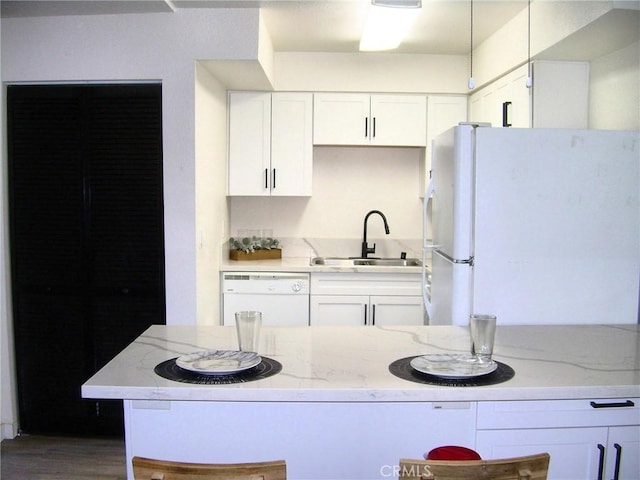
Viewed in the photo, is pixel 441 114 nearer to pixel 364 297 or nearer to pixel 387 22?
pixel 387 22

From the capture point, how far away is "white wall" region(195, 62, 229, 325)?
3248mm

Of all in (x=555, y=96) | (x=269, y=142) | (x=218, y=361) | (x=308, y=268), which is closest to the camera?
(x=218, y=361)

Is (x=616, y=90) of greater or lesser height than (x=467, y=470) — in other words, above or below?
above

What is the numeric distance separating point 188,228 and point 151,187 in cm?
31

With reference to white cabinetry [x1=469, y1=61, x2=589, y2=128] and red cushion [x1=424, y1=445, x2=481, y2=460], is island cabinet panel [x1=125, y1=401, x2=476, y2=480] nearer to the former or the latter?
red cushion [x1=424, y1=445, x2=481, y2=460]

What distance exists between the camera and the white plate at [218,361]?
1.59 m

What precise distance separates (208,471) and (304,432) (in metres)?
0.56

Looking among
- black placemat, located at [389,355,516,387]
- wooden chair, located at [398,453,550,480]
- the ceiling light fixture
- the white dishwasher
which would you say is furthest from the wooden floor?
the ceiling light fixture

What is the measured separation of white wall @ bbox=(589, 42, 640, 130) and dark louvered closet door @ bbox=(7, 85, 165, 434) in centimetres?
242

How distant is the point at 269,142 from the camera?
4.16m

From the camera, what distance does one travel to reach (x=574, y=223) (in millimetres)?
2408

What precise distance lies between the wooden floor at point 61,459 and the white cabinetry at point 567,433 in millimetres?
1993

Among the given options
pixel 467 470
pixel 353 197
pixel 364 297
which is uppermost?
pixel 353 197

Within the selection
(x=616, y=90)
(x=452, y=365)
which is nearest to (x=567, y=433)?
(x=452, y=365)
